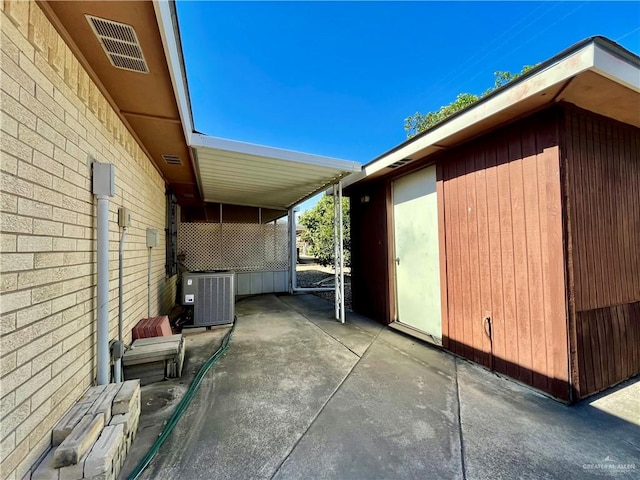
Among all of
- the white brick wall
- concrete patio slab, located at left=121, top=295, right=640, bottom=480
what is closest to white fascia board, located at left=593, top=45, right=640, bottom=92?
concrete patio slab, located at left=121, top=295, right=640, bottom=480

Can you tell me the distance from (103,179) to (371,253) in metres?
4.01

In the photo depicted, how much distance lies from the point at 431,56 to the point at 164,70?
32.9 feet

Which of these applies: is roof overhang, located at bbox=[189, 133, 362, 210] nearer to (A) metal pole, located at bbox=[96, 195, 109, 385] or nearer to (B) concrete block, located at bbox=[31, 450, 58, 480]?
(A) metal pole, located at bbox=[96, 195, 109, 385]

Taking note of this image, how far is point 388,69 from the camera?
9.41m

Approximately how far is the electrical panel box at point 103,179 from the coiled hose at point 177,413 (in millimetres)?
1782

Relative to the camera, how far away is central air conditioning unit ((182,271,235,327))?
4293mm


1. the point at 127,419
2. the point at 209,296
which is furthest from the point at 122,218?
the point at 209,296

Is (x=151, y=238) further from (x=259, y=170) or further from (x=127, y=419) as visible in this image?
(x=127, y=419)

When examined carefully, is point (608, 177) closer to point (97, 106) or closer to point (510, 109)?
point (510, 109)

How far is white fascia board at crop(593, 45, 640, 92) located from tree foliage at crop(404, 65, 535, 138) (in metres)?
4.70

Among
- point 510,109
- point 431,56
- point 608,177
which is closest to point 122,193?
point 510,109

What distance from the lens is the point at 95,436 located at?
1461mm

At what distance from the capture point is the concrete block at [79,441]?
1265mm

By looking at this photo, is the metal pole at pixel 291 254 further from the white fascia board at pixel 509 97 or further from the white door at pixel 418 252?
the white fascia board at pixel 509 97
